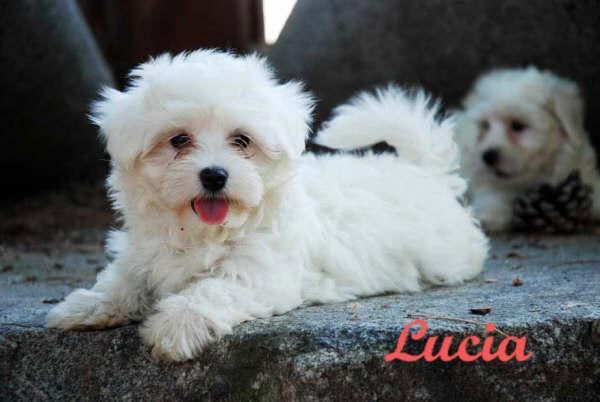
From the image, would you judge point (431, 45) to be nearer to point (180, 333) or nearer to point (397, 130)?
point (397, 130)

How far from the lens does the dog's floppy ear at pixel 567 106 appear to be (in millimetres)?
5863

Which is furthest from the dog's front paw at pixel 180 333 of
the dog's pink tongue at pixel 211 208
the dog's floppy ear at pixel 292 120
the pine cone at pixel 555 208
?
the pine cone at pixel 555 208

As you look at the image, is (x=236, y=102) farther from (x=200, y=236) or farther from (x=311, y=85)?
(x=311, y=85)

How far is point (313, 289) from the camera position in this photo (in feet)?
10.1

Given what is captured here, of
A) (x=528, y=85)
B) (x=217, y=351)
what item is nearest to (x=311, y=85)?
(x=528, y=85)

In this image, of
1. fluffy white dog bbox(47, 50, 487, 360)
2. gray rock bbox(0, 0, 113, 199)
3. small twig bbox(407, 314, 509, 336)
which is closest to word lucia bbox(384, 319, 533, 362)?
small twig bbox(407, 314, 509, 336)

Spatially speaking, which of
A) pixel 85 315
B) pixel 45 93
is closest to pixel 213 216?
pixel 85 315

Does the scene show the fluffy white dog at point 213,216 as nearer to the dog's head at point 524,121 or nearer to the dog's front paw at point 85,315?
the dog's front paw at point 85,315

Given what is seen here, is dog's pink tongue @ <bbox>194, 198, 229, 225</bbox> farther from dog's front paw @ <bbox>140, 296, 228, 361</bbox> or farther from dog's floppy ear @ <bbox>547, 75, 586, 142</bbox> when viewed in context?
dog's floppy ear @ <bbox>547, 75, 586, 142</bbox>

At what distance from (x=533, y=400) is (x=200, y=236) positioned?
1218 mm

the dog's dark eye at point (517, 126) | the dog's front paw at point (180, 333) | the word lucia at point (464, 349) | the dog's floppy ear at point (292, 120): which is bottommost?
the dog's front paw at point (180, 333)

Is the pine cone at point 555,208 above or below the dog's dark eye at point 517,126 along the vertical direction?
below

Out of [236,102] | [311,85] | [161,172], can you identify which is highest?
[236,102]

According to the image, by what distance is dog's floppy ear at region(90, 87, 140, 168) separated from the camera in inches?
108
